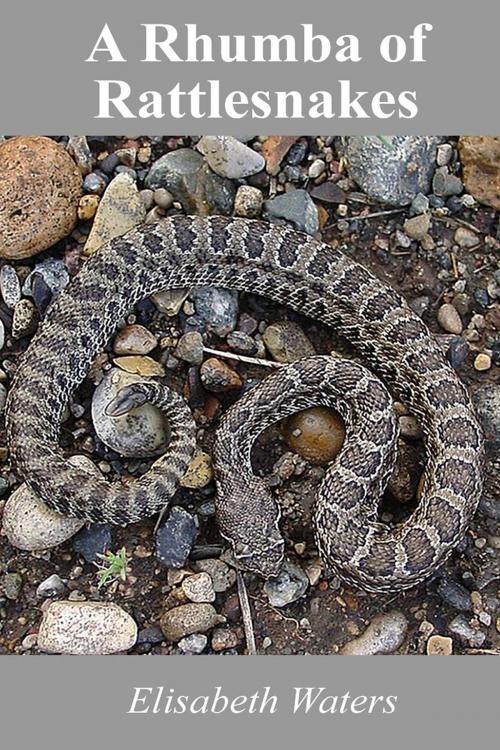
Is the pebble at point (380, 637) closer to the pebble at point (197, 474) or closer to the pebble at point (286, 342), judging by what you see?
the pebble at point (197, 474)

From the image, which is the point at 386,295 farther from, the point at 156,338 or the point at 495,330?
the point at 156,338

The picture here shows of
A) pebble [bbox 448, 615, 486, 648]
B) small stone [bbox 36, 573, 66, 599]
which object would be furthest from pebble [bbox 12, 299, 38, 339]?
Result: pebble [bbox 448, 615, 486, 648]

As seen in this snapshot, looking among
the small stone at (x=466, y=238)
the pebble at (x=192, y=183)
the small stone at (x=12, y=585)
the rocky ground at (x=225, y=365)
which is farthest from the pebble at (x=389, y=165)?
the small stone at (x=12, y=585)

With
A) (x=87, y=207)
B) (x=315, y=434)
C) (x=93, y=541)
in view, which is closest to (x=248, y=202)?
(x=87, y=207)

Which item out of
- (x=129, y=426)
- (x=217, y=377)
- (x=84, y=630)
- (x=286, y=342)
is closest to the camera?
(x=84, y=630)

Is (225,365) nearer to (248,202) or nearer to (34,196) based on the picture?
(248,202)
